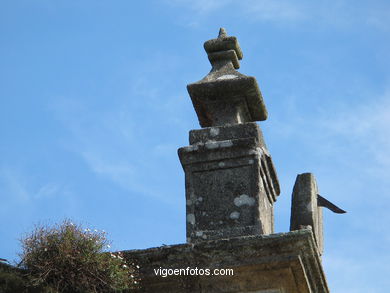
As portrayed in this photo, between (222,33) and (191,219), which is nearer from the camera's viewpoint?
(191,219)

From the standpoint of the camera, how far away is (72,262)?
8.06 m

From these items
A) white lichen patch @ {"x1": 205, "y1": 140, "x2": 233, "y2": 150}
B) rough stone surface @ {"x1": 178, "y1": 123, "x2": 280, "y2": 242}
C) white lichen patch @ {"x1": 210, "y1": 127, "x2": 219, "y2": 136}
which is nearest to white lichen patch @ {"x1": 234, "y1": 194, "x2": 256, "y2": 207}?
rough stone surface @ {"x1": 178, "y1": 123, "x2": 280, "y2": 242}

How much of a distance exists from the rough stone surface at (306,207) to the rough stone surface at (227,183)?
0.78ft

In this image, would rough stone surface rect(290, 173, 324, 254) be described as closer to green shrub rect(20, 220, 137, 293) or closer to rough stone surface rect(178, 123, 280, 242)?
rough stone surface rect(178, 123, 280, 242)

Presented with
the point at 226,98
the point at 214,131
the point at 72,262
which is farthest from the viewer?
the point at 226,98

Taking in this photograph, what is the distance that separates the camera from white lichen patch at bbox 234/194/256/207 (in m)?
8.88

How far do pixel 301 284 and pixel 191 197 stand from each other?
134cm

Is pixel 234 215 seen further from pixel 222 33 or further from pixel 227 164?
pixel 222 33

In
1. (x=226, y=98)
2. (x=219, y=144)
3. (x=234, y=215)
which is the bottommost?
(x=234, y=215)

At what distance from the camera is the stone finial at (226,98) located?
9586mm

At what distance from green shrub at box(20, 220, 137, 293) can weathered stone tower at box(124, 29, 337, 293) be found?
269mm

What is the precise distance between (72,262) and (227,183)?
1632 millimetres

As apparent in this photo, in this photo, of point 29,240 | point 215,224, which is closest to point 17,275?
point 29,240

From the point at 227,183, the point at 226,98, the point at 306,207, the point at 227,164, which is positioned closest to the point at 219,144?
the point at 227,164
